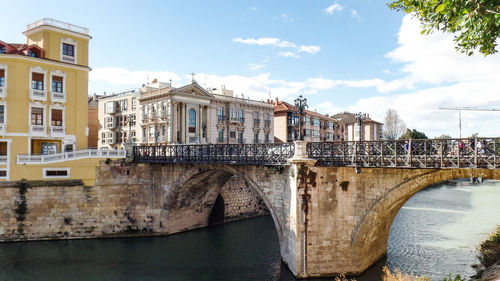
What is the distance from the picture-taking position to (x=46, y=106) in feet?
94.9

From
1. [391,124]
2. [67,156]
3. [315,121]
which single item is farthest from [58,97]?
[391,124]

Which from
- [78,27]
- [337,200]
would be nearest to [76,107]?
[78,27]

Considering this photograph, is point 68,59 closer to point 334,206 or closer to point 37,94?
point 37,94

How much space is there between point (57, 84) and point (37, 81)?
1.56 m

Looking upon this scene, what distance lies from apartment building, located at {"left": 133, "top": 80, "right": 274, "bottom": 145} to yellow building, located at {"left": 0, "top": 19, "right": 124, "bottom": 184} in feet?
39.7

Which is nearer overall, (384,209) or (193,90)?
(384,209)

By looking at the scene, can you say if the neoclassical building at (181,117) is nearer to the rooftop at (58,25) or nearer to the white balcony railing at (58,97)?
the white balcony railing at (58,97)

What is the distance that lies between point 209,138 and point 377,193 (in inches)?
1230

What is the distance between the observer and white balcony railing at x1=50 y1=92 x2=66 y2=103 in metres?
29.1

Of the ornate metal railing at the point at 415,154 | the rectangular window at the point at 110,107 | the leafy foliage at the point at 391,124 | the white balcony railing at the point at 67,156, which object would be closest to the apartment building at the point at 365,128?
the leafy foliage at the point at 391,124

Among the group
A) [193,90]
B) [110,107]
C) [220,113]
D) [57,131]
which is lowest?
[57,131]

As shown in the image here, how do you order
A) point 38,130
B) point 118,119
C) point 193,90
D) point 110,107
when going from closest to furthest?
point 38,130 → point 193,90 → point 110,107 → point 118,119

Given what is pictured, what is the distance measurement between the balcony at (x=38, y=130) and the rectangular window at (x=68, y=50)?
22.8 ft

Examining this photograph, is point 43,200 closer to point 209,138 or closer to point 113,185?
point 113,185
